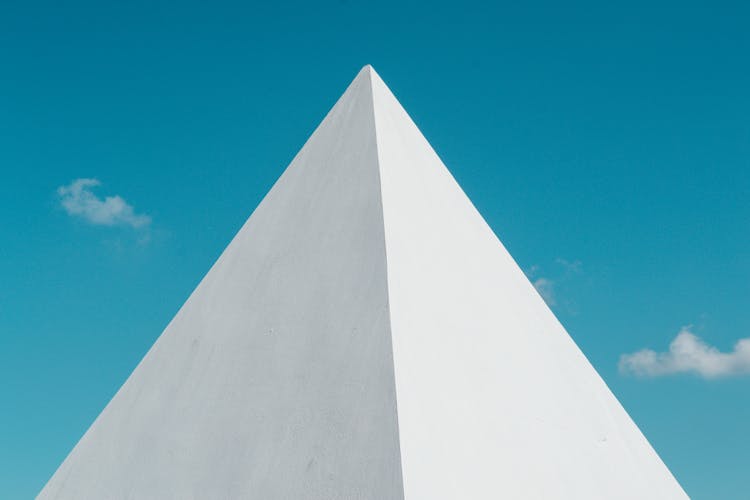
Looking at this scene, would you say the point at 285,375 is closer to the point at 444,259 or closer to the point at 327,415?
the point at 327,415

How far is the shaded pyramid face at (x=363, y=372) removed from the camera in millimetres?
4531

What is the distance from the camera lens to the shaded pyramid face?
4531 mm

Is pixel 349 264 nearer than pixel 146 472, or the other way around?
pixel 349 264

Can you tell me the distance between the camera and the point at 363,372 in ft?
15.3

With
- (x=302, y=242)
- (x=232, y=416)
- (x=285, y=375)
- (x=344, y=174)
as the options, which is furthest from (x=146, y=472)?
(x=344, y=174)

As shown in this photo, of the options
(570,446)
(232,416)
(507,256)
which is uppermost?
(507,256)

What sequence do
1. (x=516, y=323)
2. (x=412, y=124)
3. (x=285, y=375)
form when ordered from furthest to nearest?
(x=412, y=124)
(x=516, y=323)
(x=285, y=375)

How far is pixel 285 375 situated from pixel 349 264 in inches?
34.6

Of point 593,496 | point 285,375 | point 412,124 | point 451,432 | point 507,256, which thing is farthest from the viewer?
point 507,256

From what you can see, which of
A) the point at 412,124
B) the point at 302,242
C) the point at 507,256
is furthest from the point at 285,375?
the point at 507,256

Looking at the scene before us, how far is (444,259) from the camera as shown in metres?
6.17

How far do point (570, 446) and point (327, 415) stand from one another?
7.54ft

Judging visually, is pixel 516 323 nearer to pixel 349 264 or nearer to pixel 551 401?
pixel 551 401

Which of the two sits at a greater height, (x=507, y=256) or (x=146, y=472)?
(x=507, y=256)
